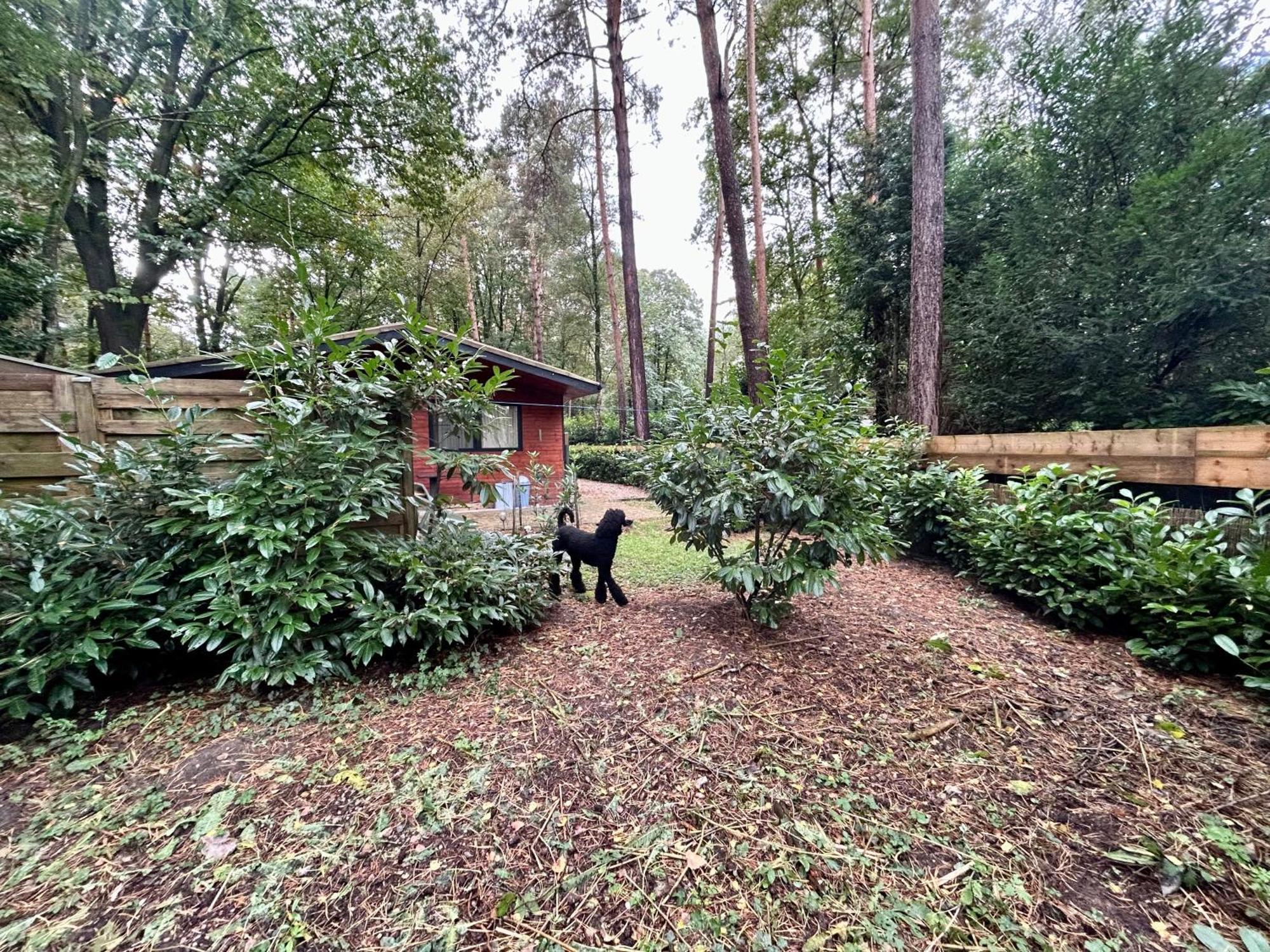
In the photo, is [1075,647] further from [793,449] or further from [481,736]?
[481,736]

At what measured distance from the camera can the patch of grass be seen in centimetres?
383

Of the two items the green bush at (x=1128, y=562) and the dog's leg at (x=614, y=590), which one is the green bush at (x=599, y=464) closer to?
the dog's leg at (x=614, y=590)

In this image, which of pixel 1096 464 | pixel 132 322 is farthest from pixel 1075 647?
pixel 132 322

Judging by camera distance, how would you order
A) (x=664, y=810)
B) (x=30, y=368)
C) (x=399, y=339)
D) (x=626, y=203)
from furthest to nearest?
(x=626, y=203)
(x=399, y=339)
(x=30, y=368)
(x=664, y=810)

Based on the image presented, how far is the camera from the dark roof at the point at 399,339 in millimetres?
3521

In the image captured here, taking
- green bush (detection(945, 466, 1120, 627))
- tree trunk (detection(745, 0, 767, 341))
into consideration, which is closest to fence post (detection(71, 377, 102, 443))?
green bush (detection(945, 466, 1120, 627))

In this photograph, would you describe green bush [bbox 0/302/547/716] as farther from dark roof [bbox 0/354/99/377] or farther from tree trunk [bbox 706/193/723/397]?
tree trunk [bbox 706/193/723/397]

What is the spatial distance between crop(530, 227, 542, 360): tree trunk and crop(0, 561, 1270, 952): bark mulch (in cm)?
1687

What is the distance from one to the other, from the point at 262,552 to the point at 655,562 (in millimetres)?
3177

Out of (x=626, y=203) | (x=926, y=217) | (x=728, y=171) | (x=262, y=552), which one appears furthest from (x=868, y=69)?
(x=262, y=552)

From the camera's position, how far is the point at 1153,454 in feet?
9.48

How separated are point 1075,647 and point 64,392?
542 cm

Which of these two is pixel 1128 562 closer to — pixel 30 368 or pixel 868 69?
pixel 30 368

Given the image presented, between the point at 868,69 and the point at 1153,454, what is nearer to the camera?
the point at 1153,454
